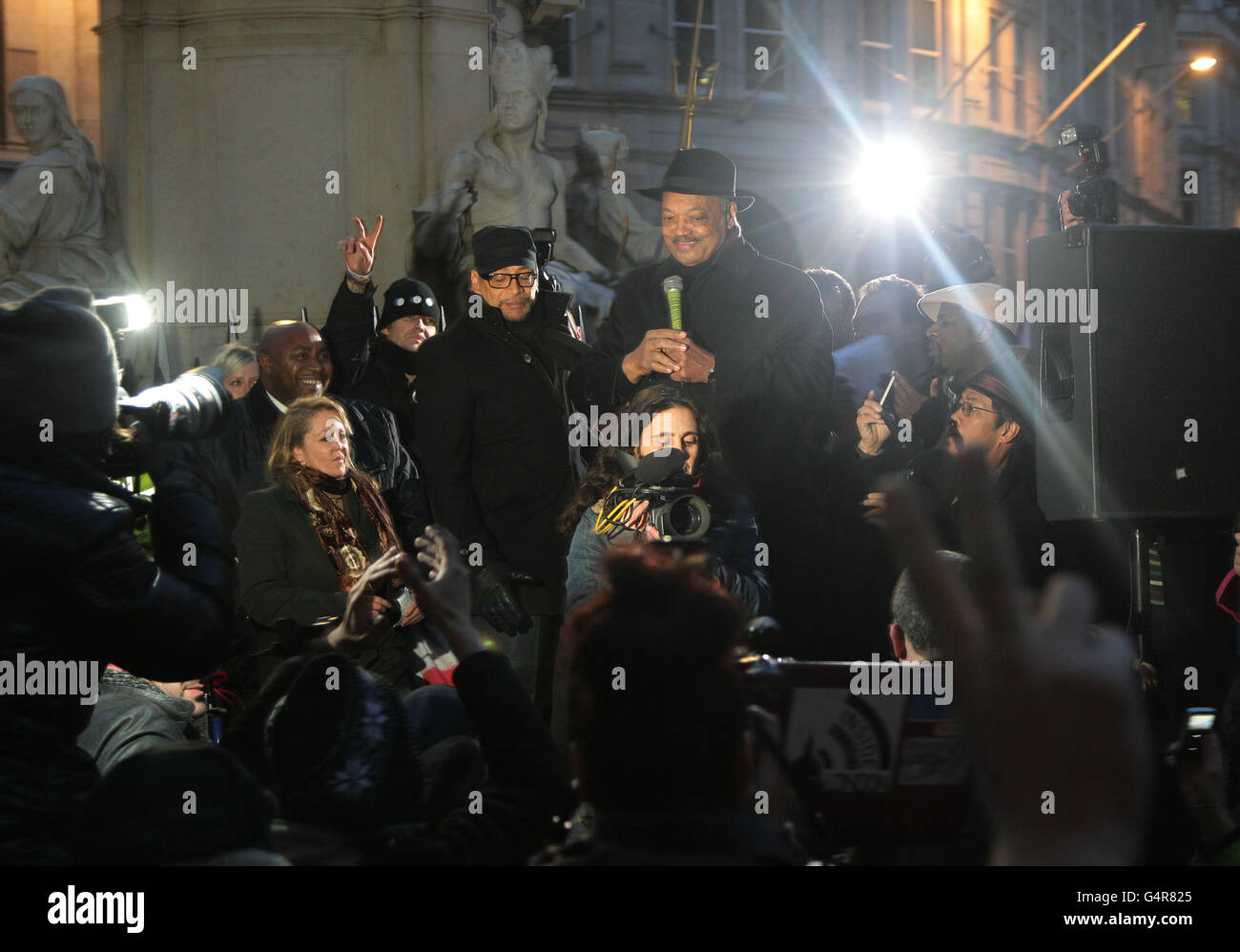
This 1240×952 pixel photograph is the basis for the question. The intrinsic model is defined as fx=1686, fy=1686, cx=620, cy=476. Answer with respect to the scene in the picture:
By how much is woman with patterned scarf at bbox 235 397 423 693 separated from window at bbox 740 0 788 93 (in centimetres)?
2385

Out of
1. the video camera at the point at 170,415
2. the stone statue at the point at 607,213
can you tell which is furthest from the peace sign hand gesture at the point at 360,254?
the stone statue at the point at 607,213

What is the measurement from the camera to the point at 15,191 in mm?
Answer: 8992

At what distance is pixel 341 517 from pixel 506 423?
2.25 ft

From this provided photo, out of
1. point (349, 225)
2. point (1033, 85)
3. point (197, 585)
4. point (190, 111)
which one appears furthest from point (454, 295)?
point (1033, 85)

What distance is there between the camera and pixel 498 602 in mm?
5180

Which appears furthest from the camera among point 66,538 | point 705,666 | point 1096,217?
point 1096,217

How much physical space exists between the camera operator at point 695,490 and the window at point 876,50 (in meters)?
25.3

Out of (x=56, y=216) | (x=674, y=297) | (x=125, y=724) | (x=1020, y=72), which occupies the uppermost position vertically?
(x=1020, y=72)

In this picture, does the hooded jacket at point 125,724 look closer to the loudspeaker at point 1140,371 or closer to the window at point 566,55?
the loudspeaker at point 1140,371

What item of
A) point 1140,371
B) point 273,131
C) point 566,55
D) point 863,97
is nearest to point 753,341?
point 1140,371

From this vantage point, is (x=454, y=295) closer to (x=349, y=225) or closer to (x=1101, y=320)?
(x=349, y=225)

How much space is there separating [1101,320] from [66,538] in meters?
3.05

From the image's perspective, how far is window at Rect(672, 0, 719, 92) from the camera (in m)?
28.0

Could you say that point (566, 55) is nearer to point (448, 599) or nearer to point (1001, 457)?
point (1001, 457)
